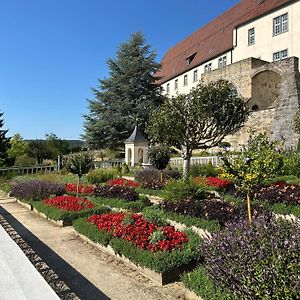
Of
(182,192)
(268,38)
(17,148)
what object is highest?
(268,38)

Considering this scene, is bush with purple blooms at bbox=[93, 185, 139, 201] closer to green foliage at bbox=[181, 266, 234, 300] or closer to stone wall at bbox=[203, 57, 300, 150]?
green foliage at bbox=[181, 266, 234, 300]

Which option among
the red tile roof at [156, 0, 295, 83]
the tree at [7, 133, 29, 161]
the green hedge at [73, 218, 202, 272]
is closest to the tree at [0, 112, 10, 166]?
the tree at [7, 133, 29, 161]

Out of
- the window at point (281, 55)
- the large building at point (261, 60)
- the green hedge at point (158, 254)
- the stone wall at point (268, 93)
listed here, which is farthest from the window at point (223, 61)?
the green hedge at point (158, 254)

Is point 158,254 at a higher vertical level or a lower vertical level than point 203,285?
higher

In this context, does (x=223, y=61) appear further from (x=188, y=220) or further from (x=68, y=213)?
(x=188, y=220)

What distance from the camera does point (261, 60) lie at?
25.4 meters

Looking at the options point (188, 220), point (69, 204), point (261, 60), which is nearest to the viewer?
point (188, 220)

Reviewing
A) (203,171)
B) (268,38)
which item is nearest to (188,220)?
(203,171)

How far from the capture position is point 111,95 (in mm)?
31500

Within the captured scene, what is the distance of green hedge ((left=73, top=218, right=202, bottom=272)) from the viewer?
4.82m

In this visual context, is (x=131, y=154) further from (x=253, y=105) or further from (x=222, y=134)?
(x=253, y=105)

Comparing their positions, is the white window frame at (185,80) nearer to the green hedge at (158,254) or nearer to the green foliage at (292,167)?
the green foliage at (292,167)

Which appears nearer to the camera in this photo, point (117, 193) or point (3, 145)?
point (117, 193)

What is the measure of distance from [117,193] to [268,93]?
19.7 meters
